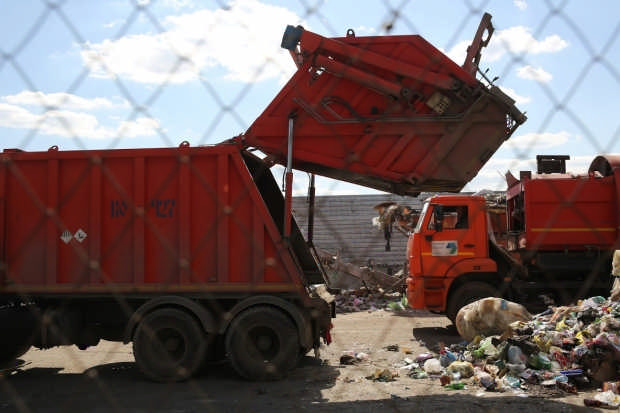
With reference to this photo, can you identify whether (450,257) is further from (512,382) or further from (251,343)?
(251,343)

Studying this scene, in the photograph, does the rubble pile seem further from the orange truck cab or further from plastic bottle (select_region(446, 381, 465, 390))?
plastic bottle (select_region(446, 381, 465, 390))

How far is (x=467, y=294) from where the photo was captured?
9078 mm

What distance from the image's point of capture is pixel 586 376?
5.63 m

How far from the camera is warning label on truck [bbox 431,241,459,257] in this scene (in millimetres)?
9070

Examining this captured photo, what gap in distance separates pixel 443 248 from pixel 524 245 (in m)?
1.44

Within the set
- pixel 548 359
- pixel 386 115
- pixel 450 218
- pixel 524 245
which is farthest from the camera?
pixel 524 245

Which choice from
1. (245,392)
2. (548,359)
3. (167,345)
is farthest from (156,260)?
(548,359)

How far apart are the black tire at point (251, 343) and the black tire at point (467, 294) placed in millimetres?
3902

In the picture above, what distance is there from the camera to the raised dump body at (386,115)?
5.05 metres

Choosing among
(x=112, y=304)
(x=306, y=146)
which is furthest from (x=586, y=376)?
(x=112, y=304)

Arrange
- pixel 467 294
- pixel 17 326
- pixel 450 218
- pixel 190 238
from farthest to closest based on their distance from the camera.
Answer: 1. pixel 450 218
2. pixel 467 294
3. pixel 17 326
4. pixel 190 238

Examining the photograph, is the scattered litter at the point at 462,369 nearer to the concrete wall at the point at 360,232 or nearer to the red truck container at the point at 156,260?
the red truck container at the point at 156,260

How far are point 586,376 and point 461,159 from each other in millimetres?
2570

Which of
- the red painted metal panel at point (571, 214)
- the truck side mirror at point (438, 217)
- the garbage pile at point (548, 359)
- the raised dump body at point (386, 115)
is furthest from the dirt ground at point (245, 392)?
the red painted metal panel at point (571, 214)
